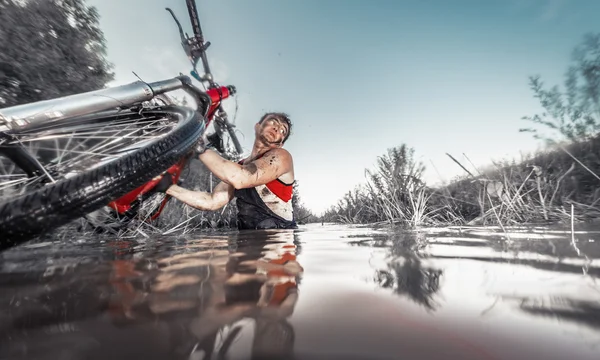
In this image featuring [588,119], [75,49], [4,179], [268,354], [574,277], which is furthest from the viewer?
[75,49]

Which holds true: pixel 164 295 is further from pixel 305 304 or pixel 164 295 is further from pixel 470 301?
pixel 470 301

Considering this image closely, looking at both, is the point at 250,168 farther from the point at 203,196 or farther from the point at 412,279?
the point at 412,279

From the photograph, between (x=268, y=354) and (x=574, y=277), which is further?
(x=574, y=277)

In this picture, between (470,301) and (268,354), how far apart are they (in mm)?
404

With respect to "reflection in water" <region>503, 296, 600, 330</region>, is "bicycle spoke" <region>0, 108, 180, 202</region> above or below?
above

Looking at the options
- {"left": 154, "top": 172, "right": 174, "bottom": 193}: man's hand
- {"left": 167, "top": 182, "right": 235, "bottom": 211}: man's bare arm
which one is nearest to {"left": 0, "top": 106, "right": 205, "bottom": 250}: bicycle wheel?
{"left": 154, "top": 172, "right": 174, "bottom": 193}: man's hand

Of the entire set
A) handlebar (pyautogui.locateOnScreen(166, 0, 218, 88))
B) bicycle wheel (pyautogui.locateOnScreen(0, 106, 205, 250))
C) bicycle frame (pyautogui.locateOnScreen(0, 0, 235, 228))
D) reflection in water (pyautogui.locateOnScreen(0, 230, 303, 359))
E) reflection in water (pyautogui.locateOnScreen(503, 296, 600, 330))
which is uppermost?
handlebar (pyautogui.locateOnScreen(166, 0, 218, 88))

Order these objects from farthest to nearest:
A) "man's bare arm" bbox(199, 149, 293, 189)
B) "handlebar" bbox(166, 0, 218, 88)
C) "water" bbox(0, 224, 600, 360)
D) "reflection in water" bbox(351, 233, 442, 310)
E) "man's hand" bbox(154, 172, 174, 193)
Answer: "handlebar" bbox(166, 0, 218, 88), "man's hand" bbox(154, 172, 174, 193), "man's bare arm" bbox(199, 149, 293, 189), "reflection in water" bbox(351, 233, 442, 310), "water" bbox(0, 224, 600, 360)

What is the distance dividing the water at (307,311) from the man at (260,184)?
4.73ft

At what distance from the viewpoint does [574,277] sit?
2.17ft

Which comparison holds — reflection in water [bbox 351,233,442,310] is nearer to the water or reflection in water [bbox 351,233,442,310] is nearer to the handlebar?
the water

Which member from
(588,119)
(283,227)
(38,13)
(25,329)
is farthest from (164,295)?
(38,13)

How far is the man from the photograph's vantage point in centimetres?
227

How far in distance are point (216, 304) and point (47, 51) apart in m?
5.62
